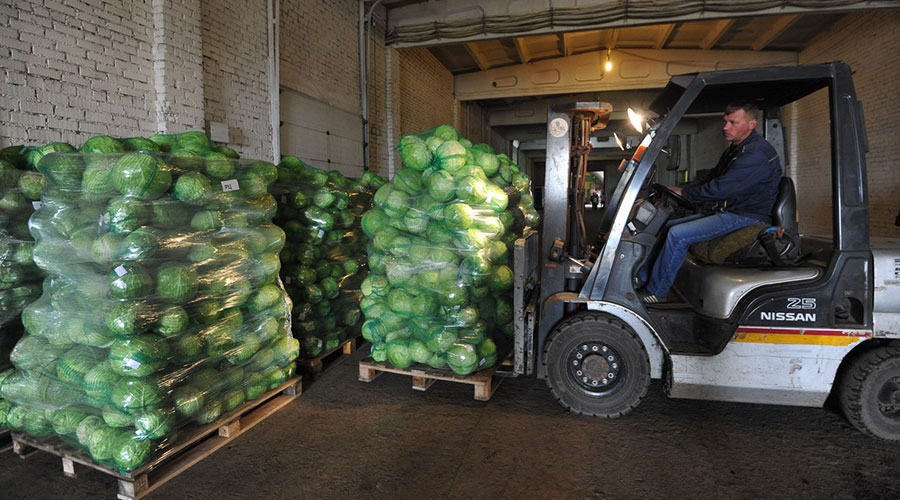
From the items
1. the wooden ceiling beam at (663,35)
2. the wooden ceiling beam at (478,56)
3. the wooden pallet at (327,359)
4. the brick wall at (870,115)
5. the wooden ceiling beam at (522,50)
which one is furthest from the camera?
the wooden ceiling beam at (478,56)

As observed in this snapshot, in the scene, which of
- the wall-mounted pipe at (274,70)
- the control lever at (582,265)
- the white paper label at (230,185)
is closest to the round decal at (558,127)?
the control lever at (582,265)

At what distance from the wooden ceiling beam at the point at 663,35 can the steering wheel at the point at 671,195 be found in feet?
30.7

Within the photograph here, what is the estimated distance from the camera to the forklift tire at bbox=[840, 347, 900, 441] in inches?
135

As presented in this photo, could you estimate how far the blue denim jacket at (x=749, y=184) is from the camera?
3564mm

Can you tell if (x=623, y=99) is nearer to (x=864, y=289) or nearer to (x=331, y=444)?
(x=864, y=289)

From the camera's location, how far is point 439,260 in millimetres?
4137

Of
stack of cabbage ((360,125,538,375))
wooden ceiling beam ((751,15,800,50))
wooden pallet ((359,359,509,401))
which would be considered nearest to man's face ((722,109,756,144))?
stack of cabbage ((360,125,538,375))

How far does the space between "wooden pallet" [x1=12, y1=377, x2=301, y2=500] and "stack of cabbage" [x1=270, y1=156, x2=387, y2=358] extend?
120 centimetres

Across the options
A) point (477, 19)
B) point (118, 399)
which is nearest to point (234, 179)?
point (118, 399)

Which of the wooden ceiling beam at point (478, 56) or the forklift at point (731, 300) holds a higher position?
the wooden ceiling beam at point (478, 56)

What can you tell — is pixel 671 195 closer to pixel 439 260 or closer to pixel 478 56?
pixel 439 260

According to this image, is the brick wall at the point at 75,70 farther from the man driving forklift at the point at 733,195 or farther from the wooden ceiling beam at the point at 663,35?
the wooden ceiling beam at the point at 663,35

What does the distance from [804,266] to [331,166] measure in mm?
7616

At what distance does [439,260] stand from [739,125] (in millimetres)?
2586
